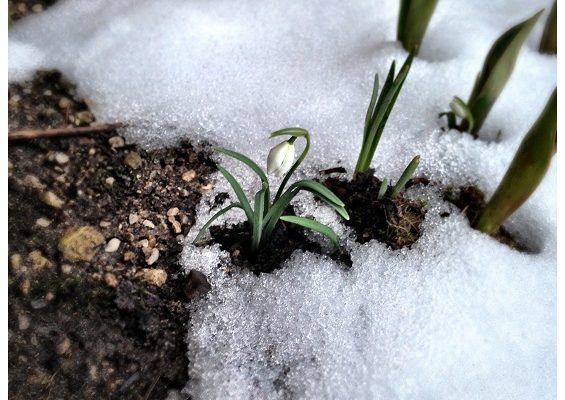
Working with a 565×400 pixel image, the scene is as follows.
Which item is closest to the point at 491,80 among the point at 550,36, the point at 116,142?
the point at 550,36

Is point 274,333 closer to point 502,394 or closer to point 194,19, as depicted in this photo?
A: point 502,394

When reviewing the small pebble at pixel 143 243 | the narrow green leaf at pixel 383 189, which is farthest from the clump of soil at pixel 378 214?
the small pebble at pixel 143 243

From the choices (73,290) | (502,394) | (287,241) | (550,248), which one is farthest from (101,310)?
(550,248)

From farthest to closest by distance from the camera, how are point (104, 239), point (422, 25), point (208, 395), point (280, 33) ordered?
point (280, 33) < point (422, 25) < point (104, 239) < point (208, 395)

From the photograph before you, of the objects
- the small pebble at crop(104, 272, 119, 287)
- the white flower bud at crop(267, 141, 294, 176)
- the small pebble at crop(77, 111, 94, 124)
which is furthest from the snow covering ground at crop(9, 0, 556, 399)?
the white flower bud at crop(267, 141, 294, 176)

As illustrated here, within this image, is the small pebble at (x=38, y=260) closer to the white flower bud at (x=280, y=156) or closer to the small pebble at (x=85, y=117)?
the small pebble at (x=85, y=117)

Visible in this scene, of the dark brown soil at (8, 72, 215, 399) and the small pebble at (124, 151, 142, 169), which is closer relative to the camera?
the dark brown soil at (8, 72, 215, 399)

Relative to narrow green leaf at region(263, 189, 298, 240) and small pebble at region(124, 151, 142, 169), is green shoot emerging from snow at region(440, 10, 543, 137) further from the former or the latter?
small pebble at region(124, 151, 142, 169)
